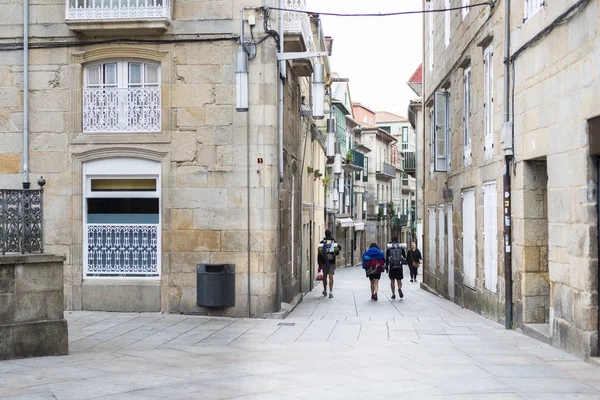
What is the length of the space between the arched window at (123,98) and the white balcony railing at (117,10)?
34.9 inches

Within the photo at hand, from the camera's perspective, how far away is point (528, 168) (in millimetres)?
12719

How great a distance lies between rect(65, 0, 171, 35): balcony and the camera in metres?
15.2

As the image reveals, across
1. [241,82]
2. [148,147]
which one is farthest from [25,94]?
[241,82]

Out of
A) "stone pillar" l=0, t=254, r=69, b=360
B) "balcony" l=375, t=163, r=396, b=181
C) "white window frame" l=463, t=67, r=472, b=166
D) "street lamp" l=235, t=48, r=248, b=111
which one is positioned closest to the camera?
"stone pillar" l=0, t=254, r=69, b=360

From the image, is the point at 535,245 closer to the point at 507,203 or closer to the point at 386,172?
the point at 507,203

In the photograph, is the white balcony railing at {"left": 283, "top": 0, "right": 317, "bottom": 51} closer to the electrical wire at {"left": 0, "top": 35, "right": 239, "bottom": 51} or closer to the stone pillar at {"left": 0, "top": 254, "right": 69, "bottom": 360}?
the electrical wire at {"left": 0, "top": 35, "right": 239, "bottom": 51}

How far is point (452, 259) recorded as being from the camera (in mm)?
20703

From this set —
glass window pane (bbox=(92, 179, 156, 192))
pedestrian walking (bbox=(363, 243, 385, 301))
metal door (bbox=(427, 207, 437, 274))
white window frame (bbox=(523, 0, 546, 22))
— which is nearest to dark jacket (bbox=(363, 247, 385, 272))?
pedestrian walking (bbox=(363, 243, 385, 301))

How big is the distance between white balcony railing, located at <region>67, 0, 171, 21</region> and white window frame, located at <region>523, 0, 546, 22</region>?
6.27 metres

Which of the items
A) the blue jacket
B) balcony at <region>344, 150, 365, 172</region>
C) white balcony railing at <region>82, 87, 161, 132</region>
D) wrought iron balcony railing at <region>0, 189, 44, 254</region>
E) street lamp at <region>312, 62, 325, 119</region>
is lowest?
the blue jacket

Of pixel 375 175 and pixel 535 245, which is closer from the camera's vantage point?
pixel 535 245

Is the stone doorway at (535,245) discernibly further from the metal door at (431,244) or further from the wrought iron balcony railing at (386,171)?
the wrought iron balcony railing at (386,171)

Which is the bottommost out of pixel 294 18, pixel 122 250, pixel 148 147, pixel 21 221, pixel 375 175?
pixel 122 250

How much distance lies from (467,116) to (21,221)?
11073 mm
